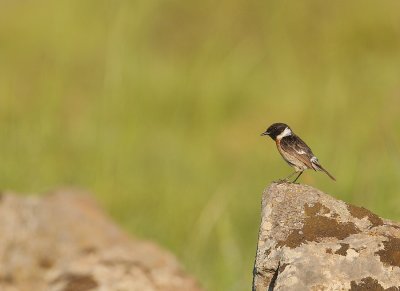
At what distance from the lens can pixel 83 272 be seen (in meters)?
7.64

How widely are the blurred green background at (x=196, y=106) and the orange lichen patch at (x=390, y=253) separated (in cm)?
403

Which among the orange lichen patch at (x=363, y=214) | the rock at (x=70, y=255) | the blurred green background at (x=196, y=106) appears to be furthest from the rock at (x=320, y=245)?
the blurred green background at (x=196, y=106)

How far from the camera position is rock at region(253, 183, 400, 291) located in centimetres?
469

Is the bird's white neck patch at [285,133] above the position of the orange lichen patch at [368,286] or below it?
above

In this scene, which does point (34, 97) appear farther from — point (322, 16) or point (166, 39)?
point (322, 16)

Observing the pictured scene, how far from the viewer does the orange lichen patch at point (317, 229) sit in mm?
5008

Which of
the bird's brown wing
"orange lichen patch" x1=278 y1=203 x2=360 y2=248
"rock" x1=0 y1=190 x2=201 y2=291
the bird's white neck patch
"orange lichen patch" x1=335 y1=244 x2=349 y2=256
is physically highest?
"rock" x1=0 y1=190 x2=201 y2=291

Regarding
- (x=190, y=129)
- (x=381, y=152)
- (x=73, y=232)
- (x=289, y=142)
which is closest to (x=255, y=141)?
(x=190, y=129)

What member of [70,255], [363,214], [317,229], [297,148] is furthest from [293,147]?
[70,255]

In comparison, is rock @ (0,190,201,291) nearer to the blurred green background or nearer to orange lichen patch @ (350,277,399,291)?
the blurred green background

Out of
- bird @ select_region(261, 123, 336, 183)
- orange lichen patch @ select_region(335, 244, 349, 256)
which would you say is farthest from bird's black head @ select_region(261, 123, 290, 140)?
orange lichen patch @ select_region(335, 244, 349, 256)

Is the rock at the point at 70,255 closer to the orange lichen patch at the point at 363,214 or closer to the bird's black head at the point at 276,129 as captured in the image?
the bird's black head at the point at 276,129

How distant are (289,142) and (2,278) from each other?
8.31 feet

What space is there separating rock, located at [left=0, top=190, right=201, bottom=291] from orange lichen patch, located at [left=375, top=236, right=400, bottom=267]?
2.97m
